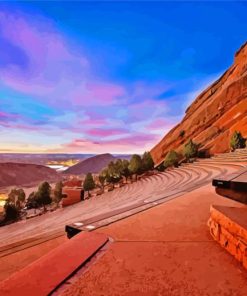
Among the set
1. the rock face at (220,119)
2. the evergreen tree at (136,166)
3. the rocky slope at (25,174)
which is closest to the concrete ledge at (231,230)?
the evergreen tree at (136,166)

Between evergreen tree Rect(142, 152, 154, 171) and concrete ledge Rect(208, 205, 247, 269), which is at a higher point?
evergreen tree Rect(142, 152, 154, 171)

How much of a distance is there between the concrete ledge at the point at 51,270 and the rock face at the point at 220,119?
1593 inches

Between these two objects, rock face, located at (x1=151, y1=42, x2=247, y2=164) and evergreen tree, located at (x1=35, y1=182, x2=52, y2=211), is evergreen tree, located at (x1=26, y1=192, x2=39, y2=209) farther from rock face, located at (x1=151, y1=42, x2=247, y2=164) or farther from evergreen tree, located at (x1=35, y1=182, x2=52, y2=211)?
rock face, located at (x1=151, y1=42, x2=247, y2=164)

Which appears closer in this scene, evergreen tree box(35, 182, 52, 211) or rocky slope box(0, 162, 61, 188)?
evergreen tree box(35, 182, 52, 211)

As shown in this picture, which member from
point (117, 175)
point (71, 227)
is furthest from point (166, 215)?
point (117, 175)

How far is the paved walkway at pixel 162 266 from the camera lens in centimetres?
192

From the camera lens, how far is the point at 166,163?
37125 millimetres

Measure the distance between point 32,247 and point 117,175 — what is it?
38.9 meters

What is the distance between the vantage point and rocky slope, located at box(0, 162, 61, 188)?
452 feet

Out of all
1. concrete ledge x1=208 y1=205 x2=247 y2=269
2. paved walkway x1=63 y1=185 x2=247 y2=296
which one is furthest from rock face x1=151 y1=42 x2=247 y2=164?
paved walkway x1=63 y1=185 x2=247 y2=296

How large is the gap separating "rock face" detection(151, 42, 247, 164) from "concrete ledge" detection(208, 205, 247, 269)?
39.3 m

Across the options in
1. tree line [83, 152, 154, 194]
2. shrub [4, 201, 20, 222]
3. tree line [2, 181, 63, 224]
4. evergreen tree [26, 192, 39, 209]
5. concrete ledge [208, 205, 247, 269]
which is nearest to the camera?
concrete ledge [208, 205, 247, 269]

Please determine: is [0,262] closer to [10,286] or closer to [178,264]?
[10,286]

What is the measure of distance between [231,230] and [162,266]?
38.5 inches
